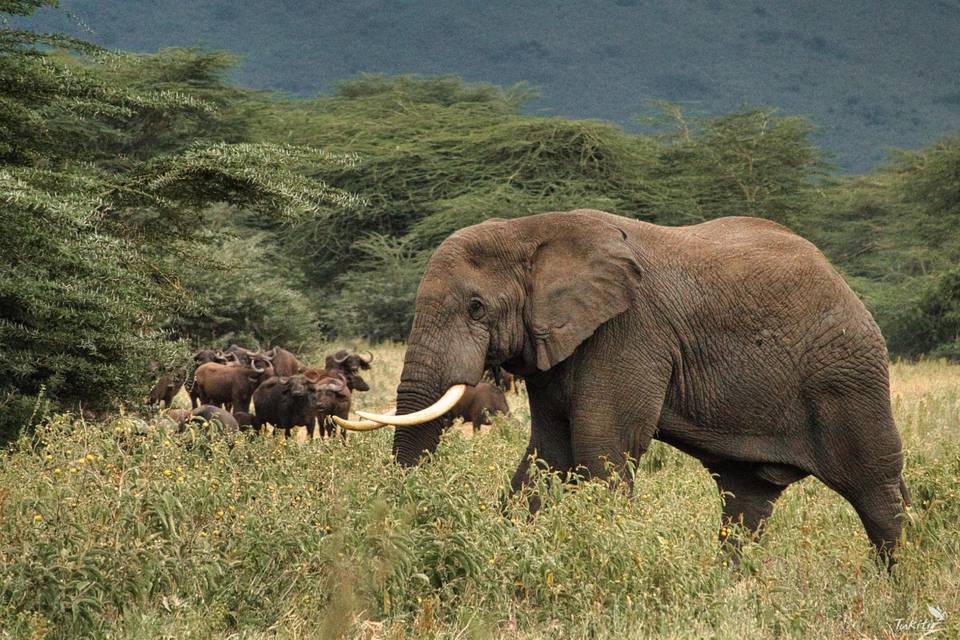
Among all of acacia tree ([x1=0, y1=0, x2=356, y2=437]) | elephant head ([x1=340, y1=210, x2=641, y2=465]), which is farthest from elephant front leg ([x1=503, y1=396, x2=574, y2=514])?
acacia tree ([x1=0, y1=0, x2=356, y2=437])

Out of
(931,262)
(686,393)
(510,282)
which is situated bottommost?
(931,262)

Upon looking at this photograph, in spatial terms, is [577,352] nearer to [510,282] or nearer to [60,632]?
[510,282]

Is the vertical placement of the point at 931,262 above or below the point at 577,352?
below

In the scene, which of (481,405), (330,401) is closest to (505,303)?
→ (330,401)

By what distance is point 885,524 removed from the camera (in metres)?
7.67

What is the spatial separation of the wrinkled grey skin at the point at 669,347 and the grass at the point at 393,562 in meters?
0.44

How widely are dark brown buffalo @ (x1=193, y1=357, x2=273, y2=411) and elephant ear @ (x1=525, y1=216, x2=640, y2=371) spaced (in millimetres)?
8055

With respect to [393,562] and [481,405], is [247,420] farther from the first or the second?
[393,562]

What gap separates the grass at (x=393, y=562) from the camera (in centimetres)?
556

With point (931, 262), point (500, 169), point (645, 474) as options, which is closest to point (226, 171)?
point (645, 474)

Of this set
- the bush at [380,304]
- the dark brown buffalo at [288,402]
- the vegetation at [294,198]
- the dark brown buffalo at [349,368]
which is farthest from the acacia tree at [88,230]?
the bush at [380,304]

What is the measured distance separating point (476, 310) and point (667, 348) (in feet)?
3.32

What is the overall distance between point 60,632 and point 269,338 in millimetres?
17110

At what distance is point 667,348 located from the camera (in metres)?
7.52
